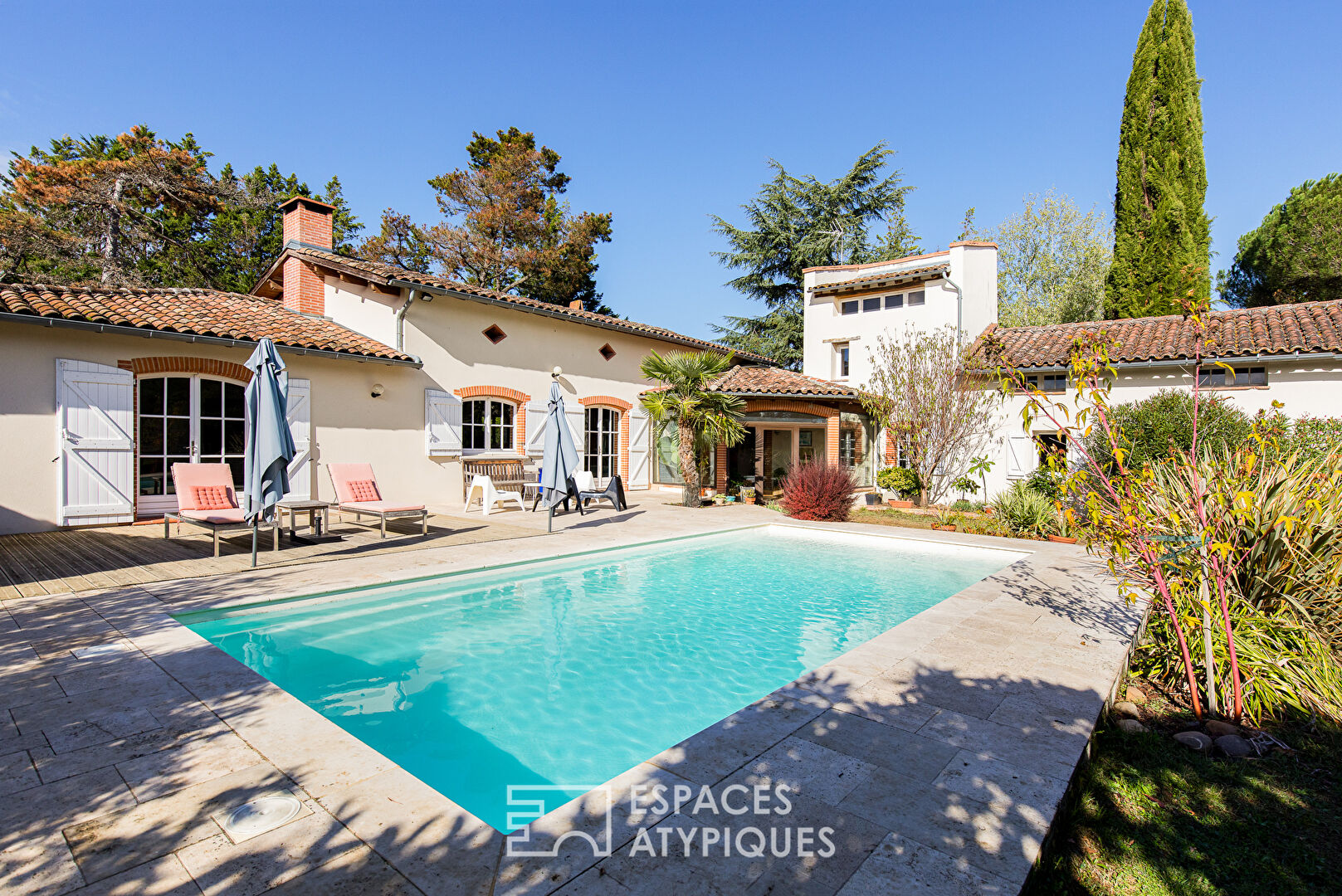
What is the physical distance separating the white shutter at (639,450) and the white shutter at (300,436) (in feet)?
25.3

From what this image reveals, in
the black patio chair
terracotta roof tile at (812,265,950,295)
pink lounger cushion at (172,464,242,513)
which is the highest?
terracotta roof tile at (812,265,950,295)

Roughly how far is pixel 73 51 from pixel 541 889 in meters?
21.8

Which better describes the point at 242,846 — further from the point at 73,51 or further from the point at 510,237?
the point at 510,237

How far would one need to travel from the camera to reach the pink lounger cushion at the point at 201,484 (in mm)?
8031

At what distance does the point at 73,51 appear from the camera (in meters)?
14.7

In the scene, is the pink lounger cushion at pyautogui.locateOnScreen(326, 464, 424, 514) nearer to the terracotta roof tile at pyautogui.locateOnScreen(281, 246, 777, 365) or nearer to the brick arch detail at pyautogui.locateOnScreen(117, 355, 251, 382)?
the brick arch detail at pyautogui.locateOnScreen(117, 355, 251, 382)

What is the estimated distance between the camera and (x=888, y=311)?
1762 centimetres

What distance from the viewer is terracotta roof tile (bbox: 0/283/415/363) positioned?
8578 millimetres

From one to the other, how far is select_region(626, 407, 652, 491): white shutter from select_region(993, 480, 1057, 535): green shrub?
8.87 meters

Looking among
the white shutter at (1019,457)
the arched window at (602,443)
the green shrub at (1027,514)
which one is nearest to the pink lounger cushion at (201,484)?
the arched window at (602,443)

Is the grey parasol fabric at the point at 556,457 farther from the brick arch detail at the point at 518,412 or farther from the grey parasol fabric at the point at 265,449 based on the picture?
the grey parasol fabric at the point at 265,449

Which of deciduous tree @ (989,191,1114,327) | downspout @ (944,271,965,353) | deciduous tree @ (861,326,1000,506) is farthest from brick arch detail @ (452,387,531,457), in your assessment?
deciduous tree @ (989,191,1114,327)

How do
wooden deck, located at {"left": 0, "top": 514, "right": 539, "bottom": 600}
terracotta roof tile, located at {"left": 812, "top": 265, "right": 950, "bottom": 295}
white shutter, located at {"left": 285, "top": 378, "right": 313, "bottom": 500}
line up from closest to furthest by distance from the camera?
wooden deck, located at {"left": 0, "top": 514, "right": 539, "bottom": 600}, white shutter, located at {"left": 285, "top": 378, "right": 313, "bottom": 500}, terracotta roof tile, located at {"left": 812, "top": 265, "right": 950, "bottom": 295}

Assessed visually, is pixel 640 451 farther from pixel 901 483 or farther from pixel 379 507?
pixel 379 507
